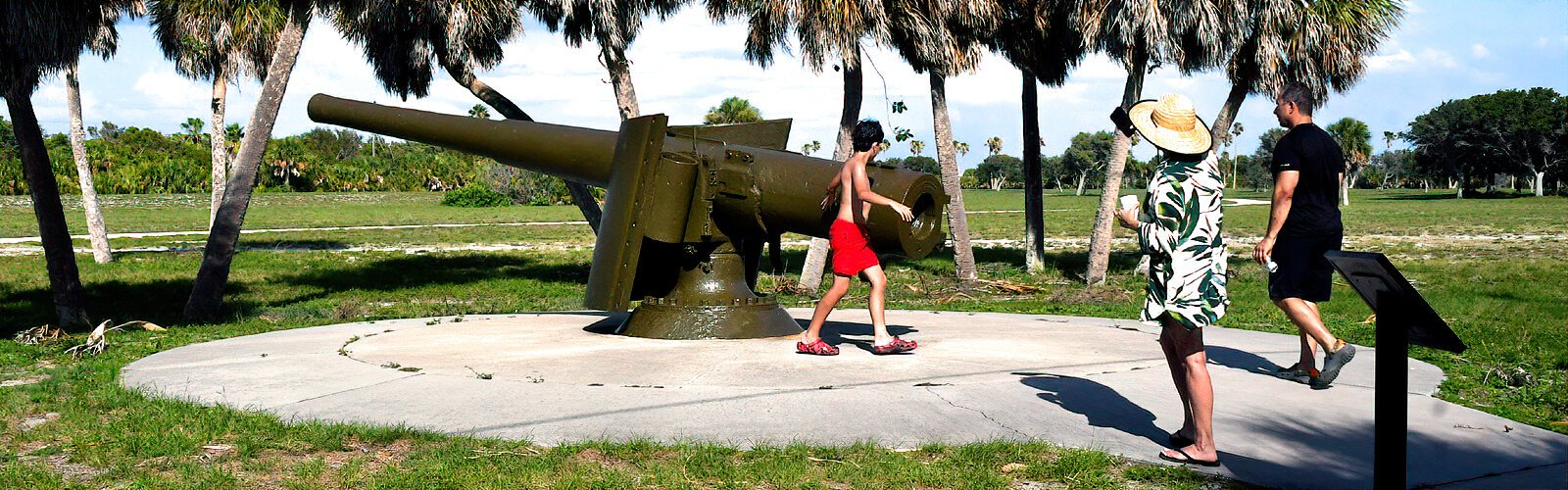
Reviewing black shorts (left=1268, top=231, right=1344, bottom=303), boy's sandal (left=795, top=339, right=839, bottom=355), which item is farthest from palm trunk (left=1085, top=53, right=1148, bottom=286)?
black shorts (left=1268, top=231, right=1344, bottom=303)

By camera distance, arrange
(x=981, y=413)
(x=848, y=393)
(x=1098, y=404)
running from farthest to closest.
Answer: (x=848, y=393), (x=1098, y=404), (x=981, y=413)

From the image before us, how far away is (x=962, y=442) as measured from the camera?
5.19 meters

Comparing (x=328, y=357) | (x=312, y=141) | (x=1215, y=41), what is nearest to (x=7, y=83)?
(x=328, y=357)

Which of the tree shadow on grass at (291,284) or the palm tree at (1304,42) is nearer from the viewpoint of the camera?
the tree shadow on grass at (291,284)

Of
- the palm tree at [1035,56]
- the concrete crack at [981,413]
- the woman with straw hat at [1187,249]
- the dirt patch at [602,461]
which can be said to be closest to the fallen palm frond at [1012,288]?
the palm tree at [1035,56]

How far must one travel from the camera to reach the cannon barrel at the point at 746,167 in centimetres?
805

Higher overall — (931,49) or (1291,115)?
(931,49)

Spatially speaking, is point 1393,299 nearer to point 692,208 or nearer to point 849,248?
point 849,248

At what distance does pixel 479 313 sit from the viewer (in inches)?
473

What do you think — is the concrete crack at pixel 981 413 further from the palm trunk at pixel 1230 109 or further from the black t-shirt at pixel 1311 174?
the palm trunk at pixel 1230 109

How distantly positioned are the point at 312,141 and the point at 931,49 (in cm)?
10885

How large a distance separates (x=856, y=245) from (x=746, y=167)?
3.86ft

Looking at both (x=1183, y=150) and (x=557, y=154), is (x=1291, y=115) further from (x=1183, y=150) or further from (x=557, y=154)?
(x=557, y=154)

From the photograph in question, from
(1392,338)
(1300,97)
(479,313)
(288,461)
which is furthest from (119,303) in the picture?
(1392,338)
